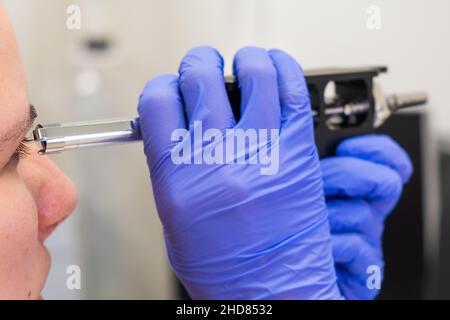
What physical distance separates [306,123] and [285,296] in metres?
0.22

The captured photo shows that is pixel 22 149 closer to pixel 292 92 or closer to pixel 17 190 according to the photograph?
pixel 17 190

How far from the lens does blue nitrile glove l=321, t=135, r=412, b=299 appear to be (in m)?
0.79

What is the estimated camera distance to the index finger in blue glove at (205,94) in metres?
0.62

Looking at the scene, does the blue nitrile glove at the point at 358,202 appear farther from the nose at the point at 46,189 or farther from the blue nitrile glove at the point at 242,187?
the nose at the point at 46,189

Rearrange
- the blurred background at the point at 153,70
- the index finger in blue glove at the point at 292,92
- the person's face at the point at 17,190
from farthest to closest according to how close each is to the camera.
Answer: the blurred background at the point at 153,70, the index finger in blue glove at the point at 292,92, the person's face at the point at 17,190

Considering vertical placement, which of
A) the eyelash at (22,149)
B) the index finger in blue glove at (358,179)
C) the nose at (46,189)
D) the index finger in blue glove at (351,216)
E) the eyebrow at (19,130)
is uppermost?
the eyebrow at (19,130)

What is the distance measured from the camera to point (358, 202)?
815 mm

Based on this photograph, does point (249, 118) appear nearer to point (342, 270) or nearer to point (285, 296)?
point (285, 296)

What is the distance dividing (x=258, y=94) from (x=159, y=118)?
0.40 ft

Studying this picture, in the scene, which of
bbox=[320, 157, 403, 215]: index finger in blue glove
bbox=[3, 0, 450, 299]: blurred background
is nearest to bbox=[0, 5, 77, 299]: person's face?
bbox=[320, 157, 403, 215]: index finger in blue glove

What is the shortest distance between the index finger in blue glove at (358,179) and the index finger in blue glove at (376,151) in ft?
0.04

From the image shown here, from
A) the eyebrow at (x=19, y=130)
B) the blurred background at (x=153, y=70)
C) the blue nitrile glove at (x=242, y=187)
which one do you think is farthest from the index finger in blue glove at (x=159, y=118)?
the blurred background at (x=153, y=70)

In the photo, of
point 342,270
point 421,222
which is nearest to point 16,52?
point 342,270
